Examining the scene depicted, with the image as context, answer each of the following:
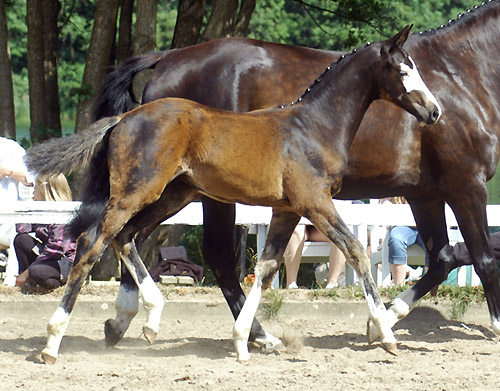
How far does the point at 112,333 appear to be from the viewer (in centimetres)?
595

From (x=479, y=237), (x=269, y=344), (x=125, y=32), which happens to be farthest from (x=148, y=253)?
(x=479, y=237)

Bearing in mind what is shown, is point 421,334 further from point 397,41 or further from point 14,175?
point 14,175

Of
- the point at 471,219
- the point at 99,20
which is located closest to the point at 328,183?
Answer: the point at 471,219

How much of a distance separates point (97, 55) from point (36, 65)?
1061 mm

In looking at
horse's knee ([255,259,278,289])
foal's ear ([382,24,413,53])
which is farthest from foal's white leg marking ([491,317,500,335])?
foal's ear ([382,24,413,53])

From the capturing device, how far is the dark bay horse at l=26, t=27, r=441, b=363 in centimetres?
527

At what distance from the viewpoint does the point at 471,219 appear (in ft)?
19.6

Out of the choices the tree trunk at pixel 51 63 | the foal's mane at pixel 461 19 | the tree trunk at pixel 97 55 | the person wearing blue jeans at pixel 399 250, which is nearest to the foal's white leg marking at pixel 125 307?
the foal's mane at pixel 461 19

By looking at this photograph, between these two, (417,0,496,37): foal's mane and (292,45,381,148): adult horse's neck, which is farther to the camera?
(417,0,496,37): foal's mane

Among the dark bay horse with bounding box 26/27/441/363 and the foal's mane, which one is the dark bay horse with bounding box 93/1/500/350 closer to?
the foal's mane

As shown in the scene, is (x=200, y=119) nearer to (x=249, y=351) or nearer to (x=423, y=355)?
(x=249, y=351)

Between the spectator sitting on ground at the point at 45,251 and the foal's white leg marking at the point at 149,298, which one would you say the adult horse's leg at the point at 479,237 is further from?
the spectator sitting on ground at the point at 45,251

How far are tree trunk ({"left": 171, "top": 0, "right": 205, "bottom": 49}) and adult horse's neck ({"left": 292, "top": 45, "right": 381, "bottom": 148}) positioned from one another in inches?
192

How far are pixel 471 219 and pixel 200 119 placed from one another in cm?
198
